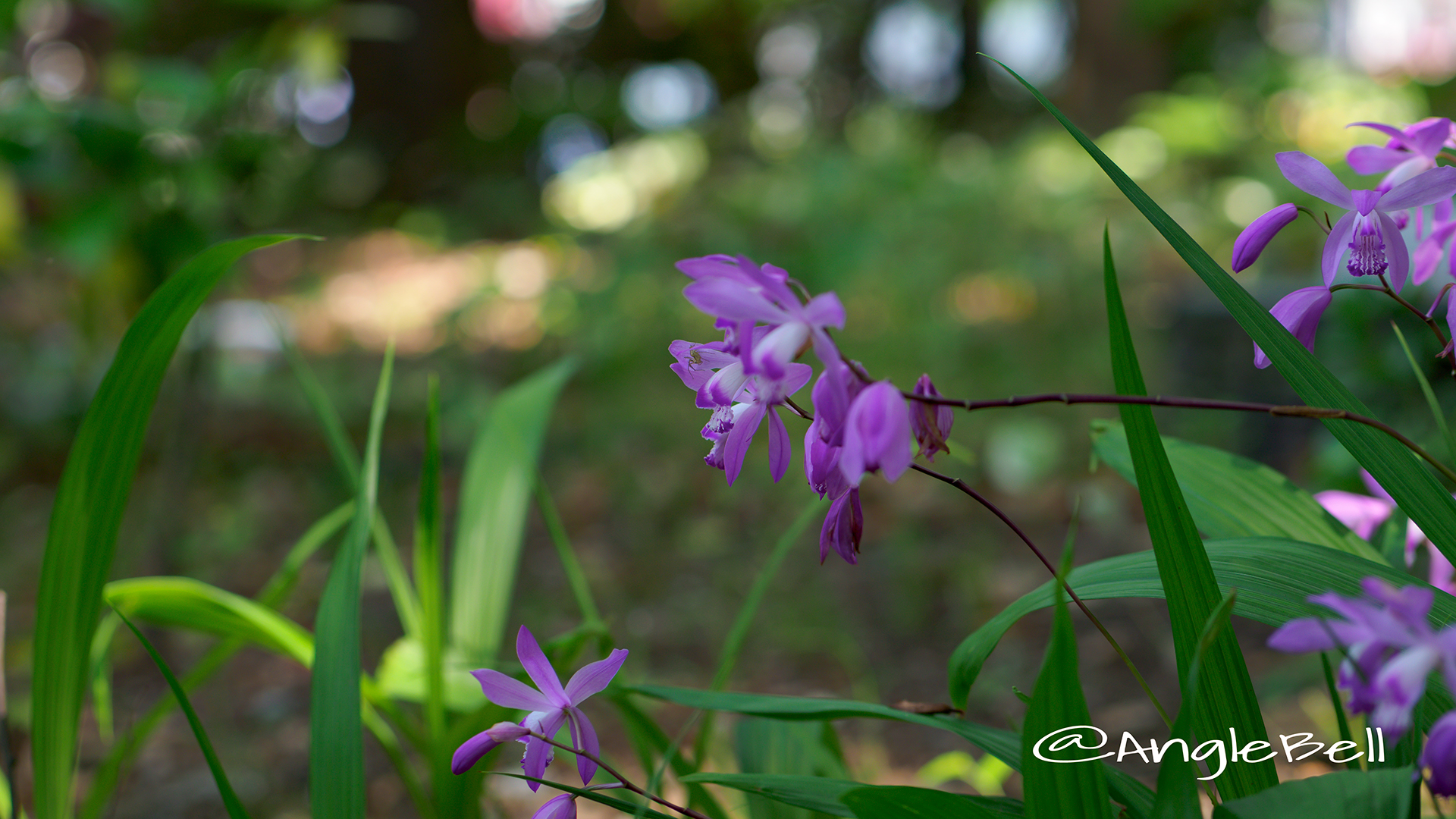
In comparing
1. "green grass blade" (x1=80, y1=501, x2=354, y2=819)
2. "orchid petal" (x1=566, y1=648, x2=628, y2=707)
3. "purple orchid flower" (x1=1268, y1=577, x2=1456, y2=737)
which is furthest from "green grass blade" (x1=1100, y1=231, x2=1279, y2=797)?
"green grass blade" (x1=80, y1=501, x2=354, y2=819)

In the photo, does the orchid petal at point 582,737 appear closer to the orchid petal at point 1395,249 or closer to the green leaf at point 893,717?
the green leaf at point 893,717

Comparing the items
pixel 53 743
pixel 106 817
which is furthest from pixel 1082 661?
pixel 106 817

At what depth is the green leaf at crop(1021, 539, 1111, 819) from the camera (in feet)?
1.53

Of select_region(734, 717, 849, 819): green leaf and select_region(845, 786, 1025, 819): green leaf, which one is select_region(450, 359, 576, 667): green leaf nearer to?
select_region(734, 717, 849, 819): green leaf

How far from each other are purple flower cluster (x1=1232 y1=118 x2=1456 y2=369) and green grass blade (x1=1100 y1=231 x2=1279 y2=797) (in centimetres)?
8

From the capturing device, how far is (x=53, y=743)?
75 cm

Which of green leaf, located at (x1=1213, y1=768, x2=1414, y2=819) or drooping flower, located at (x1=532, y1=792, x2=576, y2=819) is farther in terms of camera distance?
drooping flower, located at (x1=532, y1=792, x2=576, y2=819)

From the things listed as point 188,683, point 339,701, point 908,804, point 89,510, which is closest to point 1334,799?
point 908,804

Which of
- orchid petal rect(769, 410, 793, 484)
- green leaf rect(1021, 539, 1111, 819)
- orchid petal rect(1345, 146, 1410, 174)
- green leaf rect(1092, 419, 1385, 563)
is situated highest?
orchid petal rect(1345, 146, 1410, 174)

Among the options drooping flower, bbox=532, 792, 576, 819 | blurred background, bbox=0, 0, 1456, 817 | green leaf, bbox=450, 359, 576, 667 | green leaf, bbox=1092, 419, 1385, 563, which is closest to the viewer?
drooping flower, bbox=532, 792, 576, 819

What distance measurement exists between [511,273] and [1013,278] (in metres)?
2.47

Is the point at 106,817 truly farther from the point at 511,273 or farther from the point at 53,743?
the point at 511,273

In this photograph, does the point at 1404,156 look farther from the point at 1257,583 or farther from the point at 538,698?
the point at 538,698

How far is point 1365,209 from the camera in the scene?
538mm
